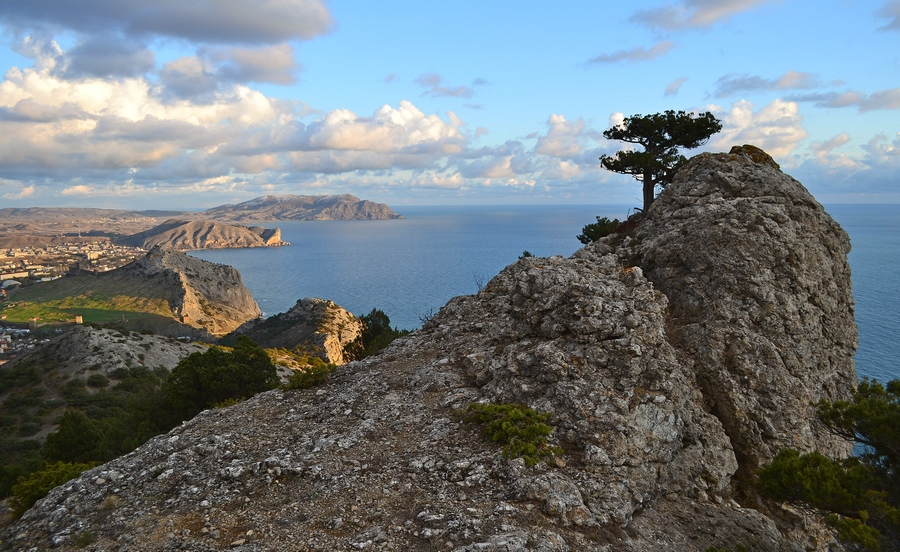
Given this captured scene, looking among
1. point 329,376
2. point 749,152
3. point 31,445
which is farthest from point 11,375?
point 749,152

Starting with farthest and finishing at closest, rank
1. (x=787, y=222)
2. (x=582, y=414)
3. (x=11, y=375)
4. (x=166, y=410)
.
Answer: (x=11, y=375), (x=166, y=410), (x=787, y=222), (x=582, y=414)

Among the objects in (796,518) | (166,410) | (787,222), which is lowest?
(166,410)

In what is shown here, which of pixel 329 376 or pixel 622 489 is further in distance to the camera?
pixel 329 376

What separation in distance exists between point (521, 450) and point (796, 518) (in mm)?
7917

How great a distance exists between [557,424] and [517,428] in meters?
1.18

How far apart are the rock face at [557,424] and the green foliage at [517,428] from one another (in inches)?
10.8

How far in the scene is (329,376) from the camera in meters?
18.0

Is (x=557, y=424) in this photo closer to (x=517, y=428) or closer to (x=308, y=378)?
(x=517, y=428)

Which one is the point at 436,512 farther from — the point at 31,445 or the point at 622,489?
the point at 31,445

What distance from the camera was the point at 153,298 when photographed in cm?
12369

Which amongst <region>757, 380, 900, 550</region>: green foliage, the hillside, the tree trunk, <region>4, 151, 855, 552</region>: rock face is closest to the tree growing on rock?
the tree trunk

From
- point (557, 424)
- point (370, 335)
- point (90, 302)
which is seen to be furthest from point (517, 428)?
point (90, 302)

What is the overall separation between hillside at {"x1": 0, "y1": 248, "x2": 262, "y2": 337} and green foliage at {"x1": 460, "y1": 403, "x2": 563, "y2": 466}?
111 metres

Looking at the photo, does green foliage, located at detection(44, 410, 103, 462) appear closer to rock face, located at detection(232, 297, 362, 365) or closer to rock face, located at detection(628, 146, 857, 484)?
rock face, located at detection(628, 146, 857, 484)
